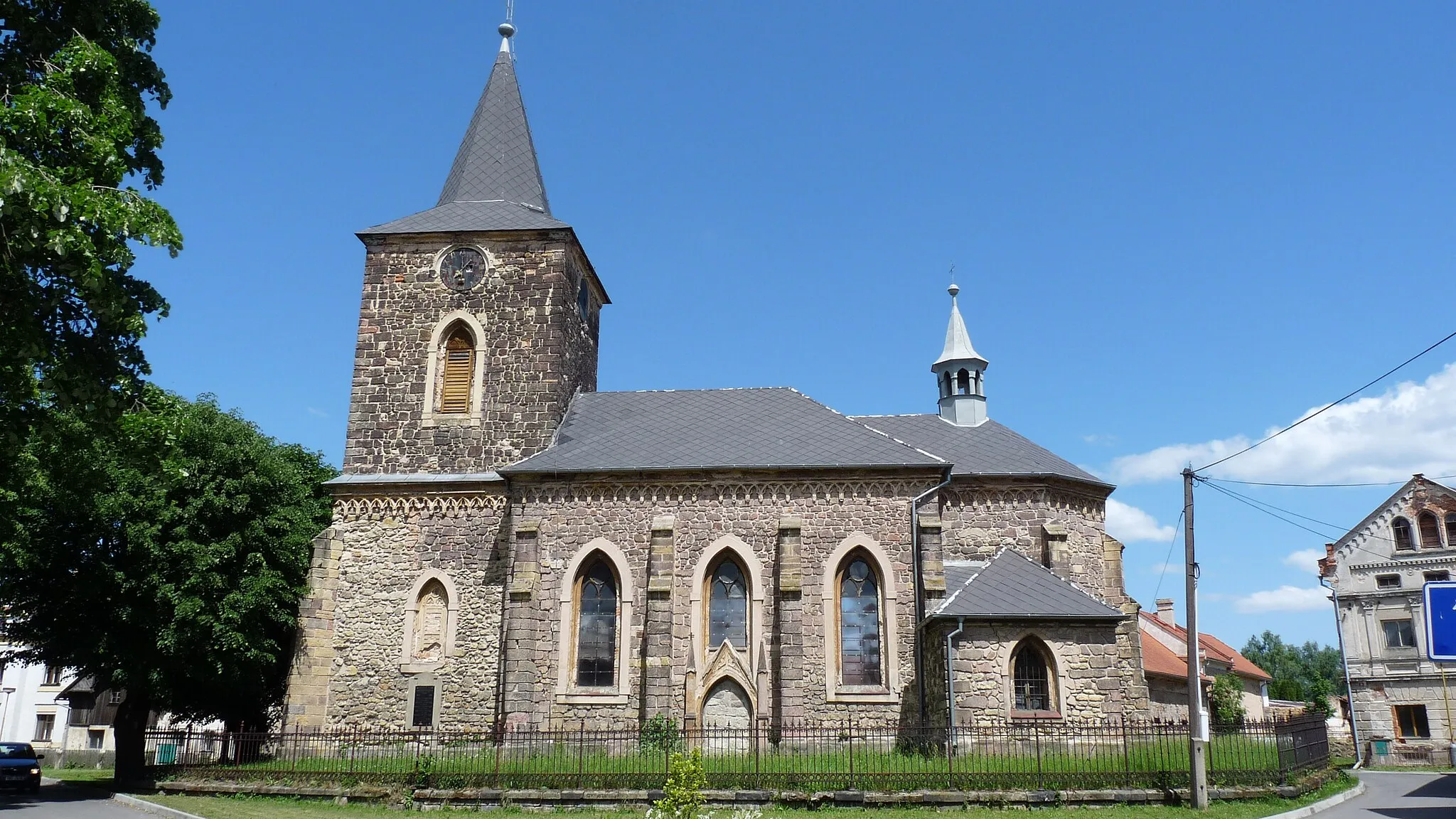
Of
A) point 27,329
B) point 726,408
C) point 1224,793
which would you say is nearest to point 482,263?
point 726,408

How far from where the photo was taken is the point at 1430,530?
3725 cm

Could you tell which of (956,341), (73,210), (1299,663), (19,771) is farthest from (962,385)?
(1299,663)

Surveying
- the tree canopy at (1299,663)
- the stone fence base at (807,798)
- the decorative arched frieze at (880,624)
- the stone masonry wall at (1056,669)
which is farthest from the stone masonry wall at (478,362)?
the tree canopy at (1299,663)

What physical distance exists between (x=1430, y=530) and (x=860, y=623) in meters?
27.8

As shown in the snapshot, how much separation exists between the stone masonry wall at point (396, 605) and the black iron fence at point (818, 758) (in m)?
2.47

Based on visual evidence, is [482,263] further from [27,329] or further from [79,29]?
[27,329]

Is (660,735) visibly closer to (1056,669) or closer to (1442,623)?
(1056,669)

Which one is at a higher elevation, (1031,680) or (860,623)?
(860,623)

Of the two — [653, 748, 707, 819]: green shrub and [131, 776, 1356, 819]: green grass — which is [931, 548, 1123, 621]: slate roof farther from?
[653, 748, 707, 819]: green shrub

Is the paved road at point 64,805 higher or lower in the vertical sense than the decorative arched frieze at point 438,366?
lower

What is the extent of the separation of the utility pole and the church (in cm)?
306

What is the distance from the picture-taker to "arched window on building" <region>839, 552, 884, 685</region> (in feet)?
74.5

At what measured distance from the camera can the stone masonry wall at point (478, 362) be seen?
26047 millimetres

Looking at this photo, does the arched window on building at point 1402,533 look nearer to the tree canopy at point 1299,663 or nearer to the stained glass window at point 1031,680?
the stained glass window at point 1031,680
